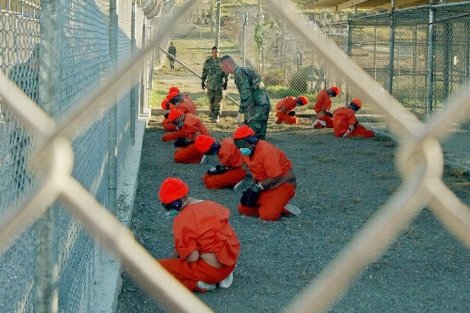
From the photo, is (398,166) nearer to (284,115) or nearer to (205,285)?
(205,285)

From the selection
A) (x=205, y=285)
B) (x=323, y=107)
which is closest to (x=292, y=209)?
(x=205, y=285)

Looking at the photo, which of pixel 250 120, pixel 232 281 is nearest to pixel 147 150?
pixel 250 120

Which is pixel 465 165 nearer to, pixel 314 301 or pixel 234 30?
pixel 314 301

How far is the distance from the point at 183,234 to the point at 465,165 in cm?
612

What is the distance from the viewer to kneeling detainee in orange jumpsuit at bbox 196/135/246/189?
8.88m

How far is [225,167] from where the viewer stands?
895 cm

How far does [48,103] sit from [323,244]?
477 centimetres

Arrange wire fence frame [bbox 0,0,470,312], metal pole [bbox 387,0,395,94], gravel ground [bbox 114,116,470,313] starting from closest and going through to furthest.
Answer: wire fence frame [bbox 0,0,470,312], gravel ground [bbox 114,116,470,313], metal pole [bbox 387,0,395,94]

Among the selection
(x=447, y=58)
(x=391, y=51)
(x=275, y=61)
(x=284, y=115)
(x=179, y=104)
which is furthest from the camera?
(x=275, y=61)

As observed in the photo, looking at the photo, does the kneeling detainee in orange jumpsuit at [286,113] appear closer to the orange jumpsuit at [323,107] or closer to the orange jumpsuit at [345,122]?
the orange jumpsuit at [323,107]

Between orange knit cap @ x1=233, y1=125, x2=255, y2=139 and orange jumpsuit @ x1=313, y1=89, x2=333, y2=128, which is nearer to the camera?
orange knit cap @ x1=233, y1=125, x2=255, y2=139

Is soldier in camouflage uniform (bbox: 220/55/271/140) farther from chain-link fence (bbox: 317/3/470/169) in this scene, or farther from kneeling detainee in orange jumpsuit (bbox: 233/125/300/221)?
kneeling detainee in orange jumpsuit (bbox: 233/125/300/221)

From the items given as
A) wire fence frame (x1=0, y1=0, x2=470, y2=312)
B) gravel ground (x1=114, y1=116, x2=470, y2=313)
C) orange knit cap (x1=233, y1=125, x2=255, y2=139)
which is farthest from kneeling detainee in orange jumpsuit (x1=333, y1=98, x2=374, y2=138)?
wire fence frame (x1=0, y1=0, x2=470, y2=312)

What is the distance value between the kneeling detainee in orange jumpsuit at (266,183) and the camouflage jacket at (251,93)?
4.49 metres
